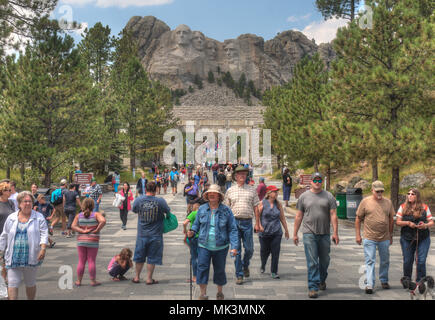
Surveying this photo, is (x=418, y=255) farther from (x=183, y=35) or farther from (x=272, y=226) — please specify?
(x=183, y=35)

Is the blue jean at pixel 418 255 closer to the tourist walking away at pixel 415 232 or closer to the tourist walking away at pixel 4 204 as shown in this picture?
the tourist walking away at pixel 415 232

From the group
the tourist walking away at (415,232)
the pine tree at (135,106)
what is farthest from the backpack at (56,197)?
the pine tree at (135,106)

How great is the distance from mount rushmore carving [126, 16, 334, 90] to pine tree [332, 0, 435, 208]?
129 metres

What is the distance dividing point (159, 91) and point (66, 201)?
134ft

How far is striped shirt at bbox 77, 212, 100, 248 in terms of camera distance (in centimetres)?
732

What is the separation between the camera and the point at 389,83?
585 inches

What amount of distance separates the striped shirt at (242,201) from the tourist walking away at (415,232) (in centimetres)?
233

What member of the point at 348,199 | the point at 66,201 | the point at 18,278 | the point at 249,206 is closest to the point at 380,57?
the point at 348,199

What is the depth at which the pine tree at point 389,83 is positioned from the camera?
14328 millimetres

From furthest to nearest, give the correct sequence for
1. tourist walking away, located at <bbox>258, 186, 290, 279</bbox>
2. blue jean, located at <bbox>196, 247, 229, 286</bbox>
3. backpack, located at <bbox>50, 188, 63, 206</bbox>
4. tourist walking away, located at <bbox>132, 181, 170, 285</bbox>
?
backpack, located at <bbox>50, 188, 63, 206</bbox> < tourist walking away, located at <bbox>258, 186, 290, 279</bbox> < tourist walking away, located at <bbox>132, 181, 170, 285</bbox> < blue jean, located at <bbox>196, 247, 229, 286</bbox>

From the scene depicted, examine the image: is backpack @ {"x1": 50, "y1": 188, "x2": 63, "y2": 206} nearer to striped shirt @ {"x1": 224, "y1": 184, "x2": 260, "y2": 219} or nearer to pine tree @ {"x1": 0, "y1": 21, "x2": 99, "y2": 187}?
pine tree @ {"x1": 0, "y1": 21, "x2": 99, "y2": 187}

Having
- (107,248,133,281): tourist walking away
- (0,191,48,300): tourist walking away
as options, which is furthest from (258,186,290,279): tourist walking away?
(0,191,48,300): tourist walking away

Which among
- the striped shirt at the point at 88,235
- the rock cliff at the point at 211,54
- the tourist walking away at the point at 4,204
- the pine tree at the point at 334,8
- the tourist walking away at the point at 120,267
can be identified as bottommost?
the tourist walking away at the point at 120,267

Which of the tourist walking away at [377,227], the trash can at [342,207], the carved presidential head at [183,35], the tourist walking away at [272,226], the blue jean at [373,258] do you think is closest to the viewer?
the blue jean at [373,258]
